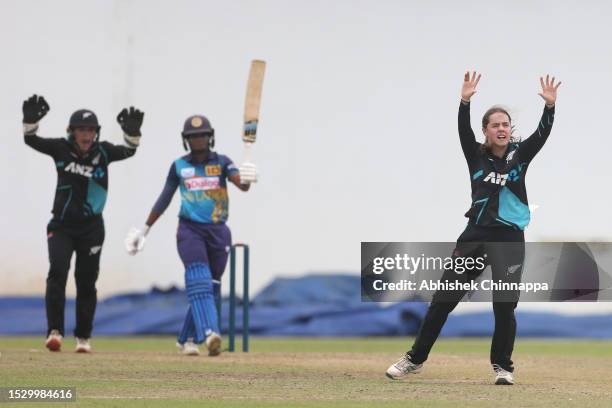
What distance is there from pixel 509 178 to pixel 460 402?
5.52 feet

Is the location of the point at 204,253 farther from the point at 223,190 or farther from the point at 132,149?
the point at 132,149

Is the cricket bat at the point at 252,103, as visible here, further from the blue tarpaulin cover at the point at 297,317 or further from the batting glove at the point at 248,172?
the blue tarpaulin cover at the point at 297,317

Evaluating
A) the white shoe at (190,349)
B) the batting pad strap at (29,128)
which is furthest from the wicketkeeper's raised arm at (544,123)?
the batting pad strap at (29,128)

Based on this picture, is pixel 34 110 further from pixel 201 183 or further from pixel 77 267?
pixel 201 183

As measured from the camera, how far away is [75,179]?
10.3 metres

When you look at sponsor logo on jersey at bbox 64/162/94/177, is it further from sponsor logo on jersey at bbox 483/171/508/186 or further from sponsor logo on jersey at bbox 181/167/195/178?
sponsor logo on jersey at bbox 483/171/508/186

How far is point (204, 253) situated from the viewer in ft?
32.4

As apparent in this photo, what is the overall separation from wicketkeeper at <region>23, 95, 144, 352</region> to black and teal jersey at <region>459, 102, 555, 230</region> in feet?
12.9

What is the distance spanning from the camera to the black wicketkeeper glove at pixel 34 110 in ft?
33.1

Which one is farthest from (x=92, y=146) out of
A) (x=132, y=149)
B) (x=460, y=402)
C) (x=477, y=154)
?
(x=460, y=402)

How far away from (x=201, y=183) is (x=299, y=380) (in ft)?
8.92

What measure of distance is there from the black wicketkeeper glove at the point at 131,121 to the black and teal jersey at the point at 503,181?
3860 mm

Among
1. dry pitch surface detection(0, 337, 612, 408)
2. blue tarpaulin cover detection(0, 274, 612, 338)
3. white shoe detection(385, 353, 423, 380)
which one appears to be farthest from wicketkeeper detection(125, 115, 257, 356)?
blue tarpaulin cover detection(0, 274, 612, 338)

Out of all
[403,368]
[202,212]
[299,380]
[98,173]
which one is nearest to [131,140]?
[98,173]
